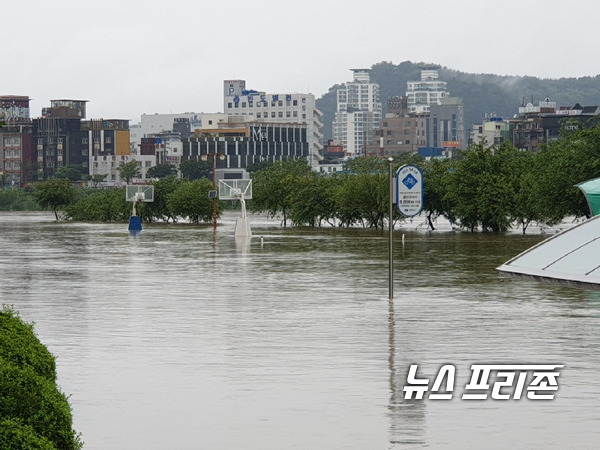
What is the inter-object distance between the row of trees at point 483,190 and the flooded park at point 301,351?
1017 inches

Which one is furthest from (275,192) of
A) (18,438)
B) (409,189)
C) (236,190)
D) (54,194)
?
(18,438)

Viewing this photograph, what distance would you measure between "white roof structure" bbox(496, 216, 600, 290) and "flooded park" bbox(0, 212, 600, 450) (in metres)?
1.05

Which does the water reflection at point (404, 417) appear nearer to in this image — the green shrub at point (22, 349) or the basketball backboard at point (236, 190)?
the green shrub at point (22, 349)

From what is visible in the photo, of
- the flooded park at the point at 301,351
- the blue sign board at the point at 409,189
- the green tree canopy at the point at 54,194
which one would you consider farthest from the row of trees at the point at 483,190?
the blue sign board at the point at 409,189

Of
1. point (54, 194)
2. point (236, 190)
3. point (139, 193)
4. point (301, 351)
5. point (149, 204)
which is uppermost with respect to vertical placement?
point (236, 190)

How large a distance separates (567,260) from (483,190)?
4982 cm

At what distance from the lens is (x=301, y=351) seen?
590 inches

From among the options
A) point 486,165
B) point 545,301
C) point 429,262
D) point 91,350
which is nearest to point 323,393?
point 91,350

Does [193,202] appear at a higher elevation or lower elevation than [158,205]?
higher

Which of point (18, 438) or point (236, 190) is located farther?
point (236, 190)

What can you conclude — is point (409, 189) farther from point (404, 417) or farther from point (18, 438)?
point (18, 438)

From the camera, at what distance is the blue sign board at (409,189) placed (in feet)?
68.2

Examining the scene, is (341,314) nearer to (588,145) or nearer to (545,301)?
(545,301)

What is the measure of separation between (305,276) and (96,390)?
58.0ft
